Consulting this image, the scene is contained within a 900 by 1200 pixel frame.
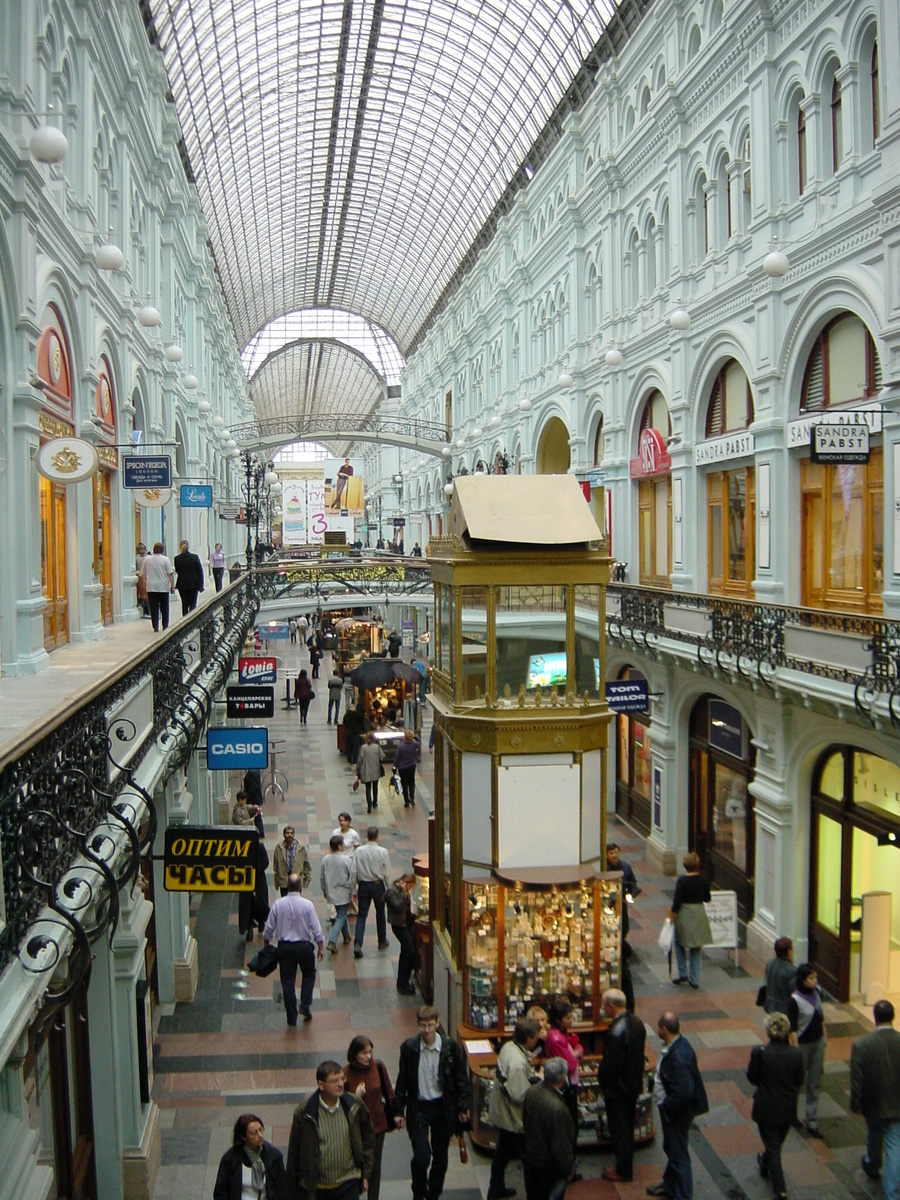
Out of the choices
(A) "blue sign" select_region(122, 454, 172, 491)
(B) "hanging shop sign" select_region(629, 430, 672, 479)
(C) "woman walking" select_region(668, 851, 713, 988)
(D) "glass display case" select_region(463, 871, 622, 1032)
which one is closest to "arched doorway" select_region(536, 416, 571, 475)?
(B) "hanging shop sign" select_region(629, 430, 672, 479)

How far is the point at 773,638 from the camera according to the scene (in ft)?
43.7

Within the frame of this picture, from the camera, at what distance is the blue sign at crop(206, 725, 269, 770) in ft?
41.1

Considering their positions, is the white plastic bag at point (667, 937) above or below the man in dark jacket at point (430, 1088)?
below

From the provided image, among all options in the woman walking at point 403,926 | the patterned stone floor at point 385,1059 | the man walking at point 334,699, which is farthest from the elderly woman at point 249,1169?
the man walking at point 334,699

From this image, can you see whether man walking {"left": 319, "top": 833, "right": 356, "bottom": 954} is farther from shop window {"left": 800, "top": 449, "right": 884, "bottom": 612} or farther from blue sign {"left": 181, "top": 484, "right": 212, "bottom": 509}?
blue sign {"left": 181, "top": 484, "right": 212, "bottom": 509}

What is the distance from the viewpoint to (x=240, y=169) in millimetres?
46562

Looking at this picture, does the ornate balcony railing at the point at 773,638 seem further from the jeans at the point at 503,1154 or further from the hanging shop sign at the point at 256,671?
the hanging shop sign at the point at 256,671

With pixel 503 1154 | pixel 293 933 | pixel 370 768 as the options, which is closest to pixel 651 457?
pixel 370 768

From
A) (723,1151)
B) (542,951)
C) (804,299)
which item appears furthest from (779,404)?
(723,1151)

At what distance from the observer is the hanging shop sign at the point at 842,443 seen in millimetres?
12086

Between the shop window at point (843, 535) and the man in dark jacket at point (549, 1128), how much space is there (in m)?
8.22

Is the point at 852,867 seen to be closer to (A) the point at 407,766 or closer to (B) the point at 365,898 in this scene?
(B) the point at 365,898

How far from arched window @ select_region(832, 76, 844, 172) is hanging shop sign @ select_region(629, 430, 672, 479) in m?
6.82

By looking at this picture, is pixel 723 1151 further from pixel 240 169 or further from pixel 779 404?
pixel 240 169
